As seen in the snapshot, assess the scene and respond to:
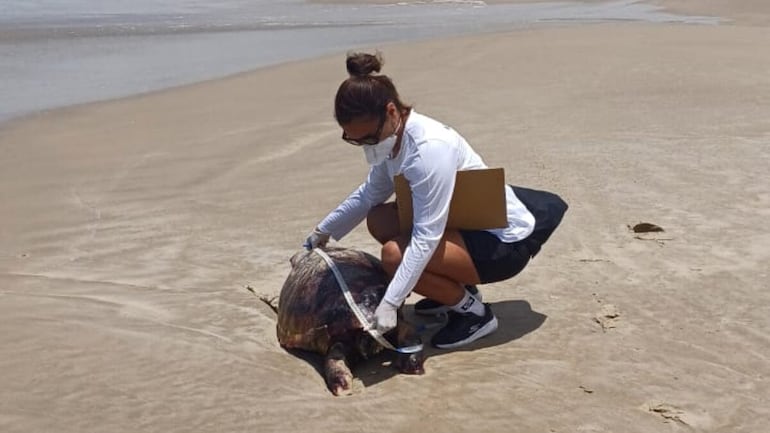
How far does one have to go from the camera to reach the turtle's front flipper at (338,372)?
3906 mm

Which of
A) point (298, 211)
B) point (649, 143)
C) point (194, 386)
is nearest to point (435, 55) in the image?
point (649, 143)

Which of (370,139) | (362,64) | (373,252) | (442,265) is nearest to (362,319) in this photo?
(442,265)

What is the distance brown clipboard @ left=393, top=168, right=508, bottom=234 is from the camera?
13.6ft

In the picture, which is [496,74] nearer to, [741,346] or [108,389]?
[741,346]

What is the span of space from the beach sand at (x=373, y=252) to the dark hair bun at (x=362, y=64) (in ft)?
3.89

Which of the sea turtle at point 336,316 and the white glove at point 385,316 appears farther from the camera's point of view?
the sea turtle at point 336,316

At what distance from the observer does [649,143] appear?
7.74 meters

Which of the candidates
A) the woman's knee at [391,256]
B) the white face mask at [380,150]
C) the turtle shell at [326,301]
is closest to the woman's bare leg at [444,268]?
the woman's knee at [391,256]

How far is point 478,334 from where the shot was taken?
14.4 feet

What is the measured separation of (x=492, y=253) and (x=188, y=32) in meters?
15.4

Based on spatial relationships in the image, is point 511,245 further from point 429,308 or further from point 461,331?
point 429,308

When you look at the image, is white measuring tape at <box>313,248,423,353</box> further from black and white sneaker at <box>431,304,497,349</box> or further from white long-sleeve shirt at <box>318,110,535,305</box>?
black and white sneaker at <box>431,304,497,349</box>

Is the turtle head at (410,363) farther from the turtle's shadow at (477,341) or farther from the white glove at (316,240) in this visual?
the white glove at (316,240)

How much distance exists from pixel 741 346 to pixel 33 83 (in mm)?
10177
